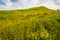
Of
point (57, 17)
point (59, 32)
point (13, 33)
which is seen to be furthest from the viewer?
point (57, 17)

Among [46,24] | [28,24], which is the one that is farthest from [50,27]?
[28,24]

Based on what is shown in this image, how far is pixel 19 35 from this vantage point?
21359 millimetres

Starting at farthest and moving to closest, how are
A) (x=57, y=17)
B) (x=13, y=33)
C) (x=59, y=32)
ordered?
1. (x=57, y=17)
2. (x=59, y=32)
3. (x=13, y=33)

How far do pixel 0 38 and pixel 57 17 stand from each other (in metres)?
10.9

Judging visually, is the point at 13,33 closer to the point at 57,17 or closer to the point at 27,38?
A: the point at 27,38

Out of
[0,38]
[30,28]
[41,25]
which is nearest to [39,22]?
[41,25]

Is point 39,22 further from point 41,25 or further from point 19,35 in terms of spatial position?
point 19,35

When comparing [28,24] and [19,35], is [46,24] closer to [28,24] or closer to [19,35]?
[28,24]

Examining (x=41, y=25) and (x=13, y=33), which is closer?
(x=13, y=33)

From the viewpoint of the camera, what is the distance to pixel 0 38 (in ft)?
68.2

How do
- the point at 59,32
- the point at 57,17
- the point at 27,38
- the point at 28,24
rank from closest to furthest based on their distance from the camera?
the point at 27,38, the point at 59,32, the point at 28,24, the point at 57,17

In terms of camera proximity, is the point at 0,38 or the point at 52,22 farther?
the point at 52,22

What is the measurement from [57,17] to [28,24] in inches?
227

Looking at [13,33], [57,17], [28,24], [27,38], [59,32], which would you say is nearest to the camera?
[27,38]
